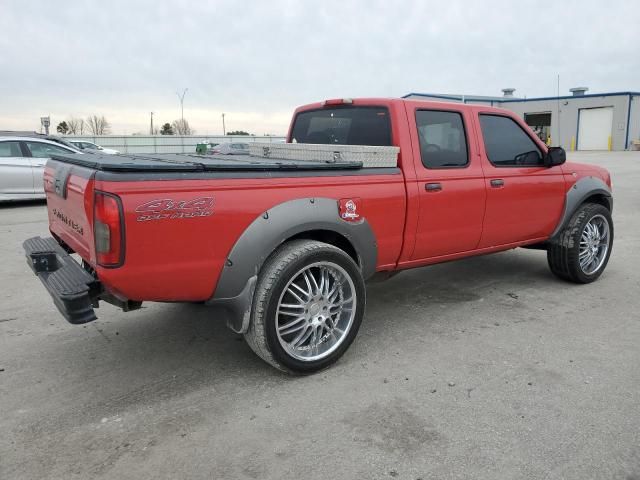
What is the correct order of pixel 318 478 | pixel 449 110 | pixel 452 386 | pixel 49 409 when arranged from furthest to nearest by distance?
pixel 449 110 < pixel 452 386 < pixel 49 409 < pixel 318 478

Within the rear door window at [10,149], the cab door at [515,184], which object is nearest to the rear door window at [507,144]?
the cab door at [515,184]

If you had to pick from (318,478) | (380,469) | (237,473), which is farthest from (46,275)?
(380,469)

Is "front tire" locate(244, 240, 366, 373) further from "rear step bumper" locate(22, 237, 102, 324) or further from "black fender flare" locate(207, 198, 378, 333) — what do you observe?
"rear step bumper" locate(22, 237, 102, 324)

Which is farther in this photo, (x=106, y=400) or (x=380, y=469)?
(x=106, y=400)

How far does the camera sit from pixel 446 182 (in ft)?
13.3

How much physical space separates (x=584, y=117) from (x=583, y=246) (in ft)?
152

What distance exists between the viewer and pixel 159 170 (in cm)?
271

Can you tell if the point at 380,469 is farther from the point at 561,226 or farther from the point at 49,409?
the point at 561,226

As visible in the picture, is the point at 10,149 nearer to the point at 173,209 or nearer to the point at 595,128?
the point at 173,209

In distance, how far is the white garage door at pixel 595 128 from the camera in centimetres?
4388

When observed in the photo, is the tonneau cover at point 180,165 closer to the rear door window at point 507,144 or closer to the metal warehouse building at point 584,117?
the rear door window at point 507,144

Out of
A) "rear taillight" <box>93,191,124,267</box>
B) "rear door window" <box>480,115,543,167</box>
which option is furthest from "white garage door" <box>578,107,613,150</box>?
"rear taillight" <box>93,191,124,267</box>

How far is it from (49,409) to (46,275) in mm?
801

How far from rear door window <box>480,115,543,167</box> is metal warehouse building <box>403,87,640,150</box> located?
37.3 metres
